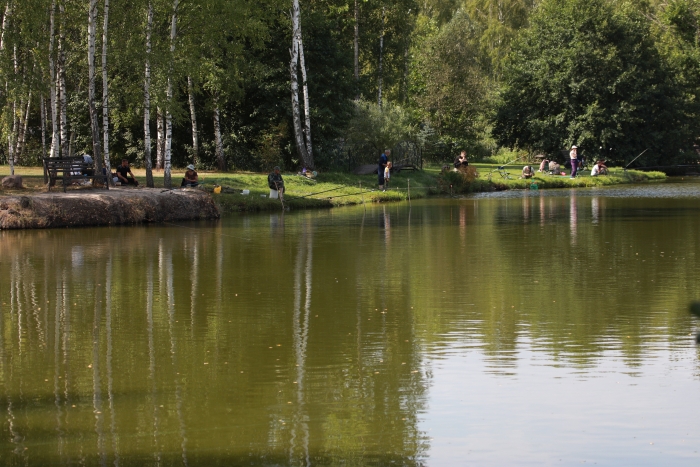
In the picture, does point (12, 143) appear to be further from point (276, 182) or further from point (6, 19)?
point (276, 182)

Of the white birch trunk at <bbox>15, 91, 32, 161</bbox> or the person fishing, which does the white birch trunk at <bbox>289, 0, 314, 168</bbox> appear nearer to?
the person fishing

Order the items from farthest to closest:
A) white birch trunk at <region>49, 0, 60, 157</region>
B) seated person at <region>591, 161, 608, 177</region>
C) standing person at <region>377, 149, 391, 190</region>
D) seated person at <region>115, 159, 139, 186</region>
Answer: seated person at <region>591, 161, 608, 177</region>
standing person at <region>377, 149, 391, 190</region>
seated person at <region>115, 159, 139, 186</region>
white birch trunk at <region>49, 0, 60, 157</region>

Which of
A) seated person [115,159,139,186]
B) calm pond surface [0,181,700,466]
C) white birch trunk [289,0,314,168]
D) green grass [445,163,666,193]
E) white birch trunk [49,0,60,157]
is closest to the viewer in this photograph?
calm pond surface [0,181,700,466]

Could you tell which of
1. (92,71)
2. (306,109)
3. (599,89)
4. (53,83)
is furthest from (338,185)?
(599,89)

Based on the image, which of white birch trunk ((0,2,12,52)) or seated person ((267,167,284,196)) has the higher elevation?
white birch trunk ((0,2,12,52))

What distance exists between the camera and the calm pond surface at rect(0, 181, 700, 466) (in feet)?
26.2

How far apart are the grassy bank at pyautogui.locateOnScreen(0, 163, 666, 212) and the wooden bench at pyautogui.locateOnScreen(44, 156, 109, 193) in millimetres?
690

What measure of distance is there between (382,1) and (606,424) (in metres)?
40.5

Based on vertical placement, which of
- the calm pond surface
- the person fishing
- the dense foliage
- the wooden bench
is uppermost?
the dense foliage

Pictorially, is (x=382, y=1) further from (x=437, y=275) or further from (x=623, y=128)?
(x=437, y=275)

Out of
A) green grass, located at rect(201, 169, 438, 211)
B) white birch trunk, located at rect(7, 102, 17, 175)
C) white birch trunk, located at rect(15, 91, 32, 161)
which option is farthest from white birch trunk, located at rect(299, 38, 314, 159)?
white birch trunk, located at rect(7, 102, 17, 175)

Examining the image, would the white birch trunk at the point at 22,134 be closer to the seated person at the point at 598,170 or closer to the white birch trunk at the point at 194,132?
the white birch trunk at the point at 194,132

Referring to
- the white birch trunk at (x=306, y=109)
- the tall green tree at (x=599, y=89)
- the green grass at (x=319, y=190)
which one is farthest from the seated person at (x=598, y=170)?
the white birch trunk at (x=306, y=109)

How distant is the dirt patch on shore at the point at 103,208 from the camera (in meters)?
25.0
